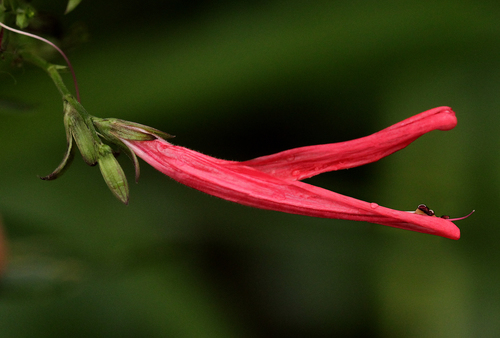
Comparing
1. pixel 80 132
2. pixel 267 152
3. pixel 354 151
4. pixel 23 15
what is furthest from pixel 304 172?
pixel 267 152

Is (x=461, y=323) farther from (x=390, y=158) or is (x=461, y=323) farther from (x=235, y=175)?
(x=235, y=175)

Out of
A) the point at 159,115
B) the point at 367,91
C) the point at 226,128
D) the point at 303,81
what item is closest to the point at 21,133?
the point at 159,115

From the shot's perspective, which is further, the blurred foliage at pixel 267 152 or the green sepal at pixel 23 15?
the blurred foliage at pixel 267 152

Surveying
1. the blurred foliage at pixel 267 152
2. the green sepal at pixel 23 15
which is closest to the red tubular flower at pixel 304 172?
the green sepal at pixel 23 15

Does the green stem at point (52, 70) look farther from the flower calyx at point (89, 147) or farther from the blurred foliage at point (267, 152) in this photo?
the blurred foliage at point (267, 152)

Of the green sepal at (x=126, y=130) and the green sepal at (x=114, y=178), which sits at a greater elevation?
the green sepal at (x=126, y=130)

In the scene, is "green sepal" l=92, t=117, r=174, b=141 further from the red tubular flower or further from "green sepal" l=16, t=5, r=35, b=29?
"green sepal" l=16, t=5, r=35, b=29
